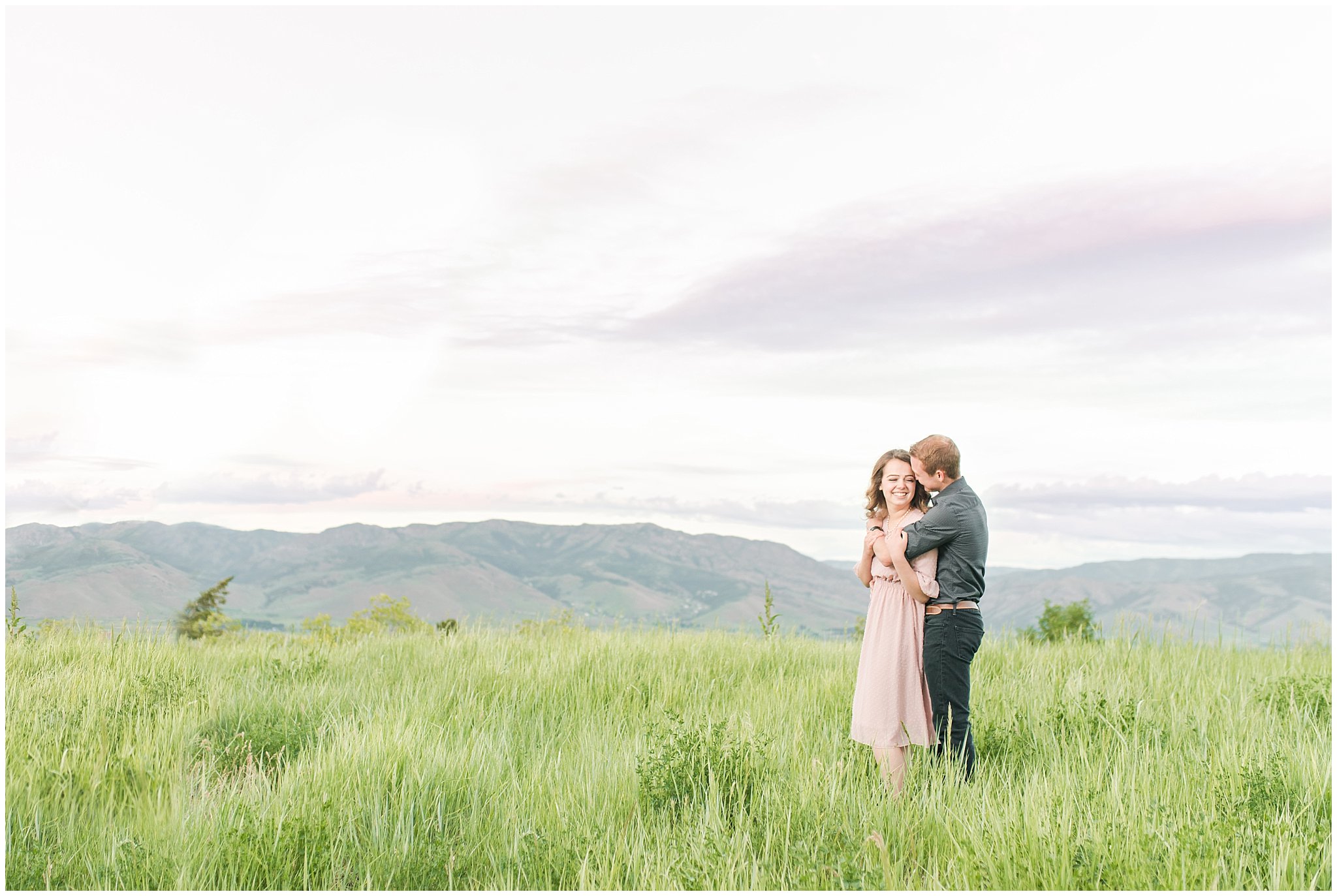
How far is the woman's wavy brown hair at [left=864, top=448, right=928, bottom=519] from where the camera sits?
5711mm

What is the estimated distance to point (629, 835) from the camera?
4.23 meters

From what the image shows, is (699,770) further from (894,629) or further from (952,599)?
(952,599)

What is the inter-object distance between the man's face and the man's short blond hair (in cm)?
2

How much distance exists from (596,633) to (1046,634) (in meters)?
6.22

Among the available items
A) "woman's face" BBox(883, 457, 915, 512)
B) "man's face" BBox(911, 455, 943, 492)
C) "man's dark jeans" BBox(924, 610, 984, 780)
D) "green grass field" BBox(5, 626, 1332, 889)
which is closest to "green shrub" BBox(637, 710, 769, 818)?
"green grass field" BBox(5, 626, 1332, 889)

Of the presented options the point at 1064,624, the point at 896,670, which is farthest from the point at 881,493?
the point at 1064,624

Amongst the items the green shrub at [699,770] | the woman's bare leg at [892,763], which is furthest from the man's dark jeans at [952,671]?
the green shrub at [699,770]

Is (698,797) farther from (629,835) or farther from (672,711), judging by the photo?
(672,711)

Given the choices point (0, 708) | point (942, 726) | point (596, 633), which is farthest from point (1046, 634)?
point (0, 708)

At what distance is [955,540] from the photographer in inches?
211

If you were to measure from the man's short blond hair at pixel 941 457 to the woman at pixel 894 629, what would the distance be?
0.12m

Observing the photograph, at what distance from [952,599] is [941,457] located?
89 centimetres

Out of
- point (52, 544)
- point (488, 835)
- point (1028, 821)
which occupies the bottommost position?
point (488, 835)

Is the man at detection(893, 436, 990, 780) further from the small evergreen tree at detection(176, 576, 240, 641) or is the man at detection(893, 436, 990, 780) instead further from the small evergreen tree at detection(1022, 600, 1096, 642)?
the small evergreen tree at detection(176, 576, 240, 641)
